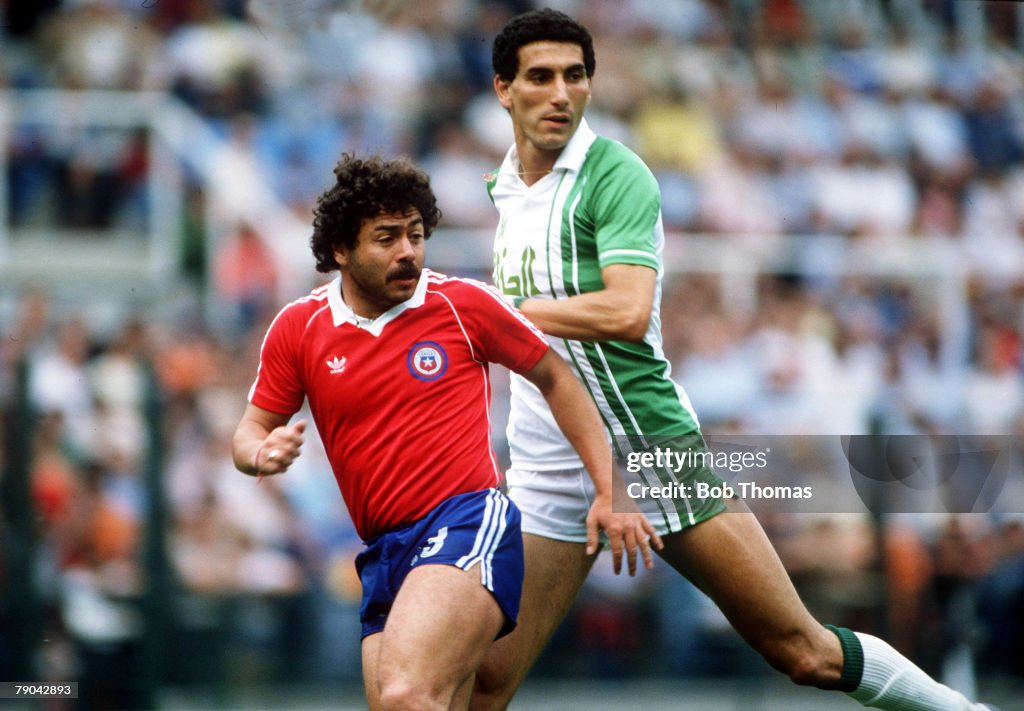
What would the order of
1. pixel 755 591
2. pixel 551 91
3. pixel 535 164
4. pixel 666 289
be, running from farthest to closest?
1. pixel 666 289
2. pixel 535 164
3. pixel 551 91
4. pixel 755 591

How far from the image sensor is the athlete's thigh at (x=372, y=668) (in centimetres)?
425

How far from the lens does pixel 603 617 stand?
7898mm

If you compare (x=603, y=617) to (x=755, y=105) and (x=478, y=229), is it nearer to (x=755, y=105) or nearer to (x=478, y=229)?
(x=478, y=229)

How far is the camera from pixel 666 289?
9406mm

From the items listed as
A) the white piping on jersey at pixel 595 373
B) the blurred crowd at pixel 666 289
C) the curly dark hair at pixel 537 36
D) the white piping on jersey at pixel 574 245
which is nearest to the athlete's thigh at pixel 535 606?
the white piping on jersey at pixel 595 373

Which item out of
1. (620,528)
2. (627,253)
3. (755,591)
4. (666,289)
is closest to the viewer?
(620,528)

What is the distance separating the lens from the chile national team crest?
4457mm

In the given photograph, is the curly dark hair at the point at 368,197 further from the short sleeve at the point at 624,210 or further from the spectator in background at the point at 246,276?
the spectator in background at the point at 246,276

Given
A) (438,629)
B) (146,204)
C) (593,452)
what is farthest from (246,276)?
(438,629)

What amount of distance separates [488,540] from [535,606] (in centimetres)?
58

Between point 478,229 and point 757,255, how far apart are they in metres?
1.79

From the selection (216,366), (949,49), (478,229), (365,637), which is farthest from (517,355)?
(949,49)

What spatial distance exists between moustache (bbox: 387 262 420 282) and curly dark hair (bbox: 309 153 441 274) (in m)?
0.17

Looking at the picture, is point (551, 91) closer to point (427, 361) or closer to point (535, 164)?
→ point (535, 164)
